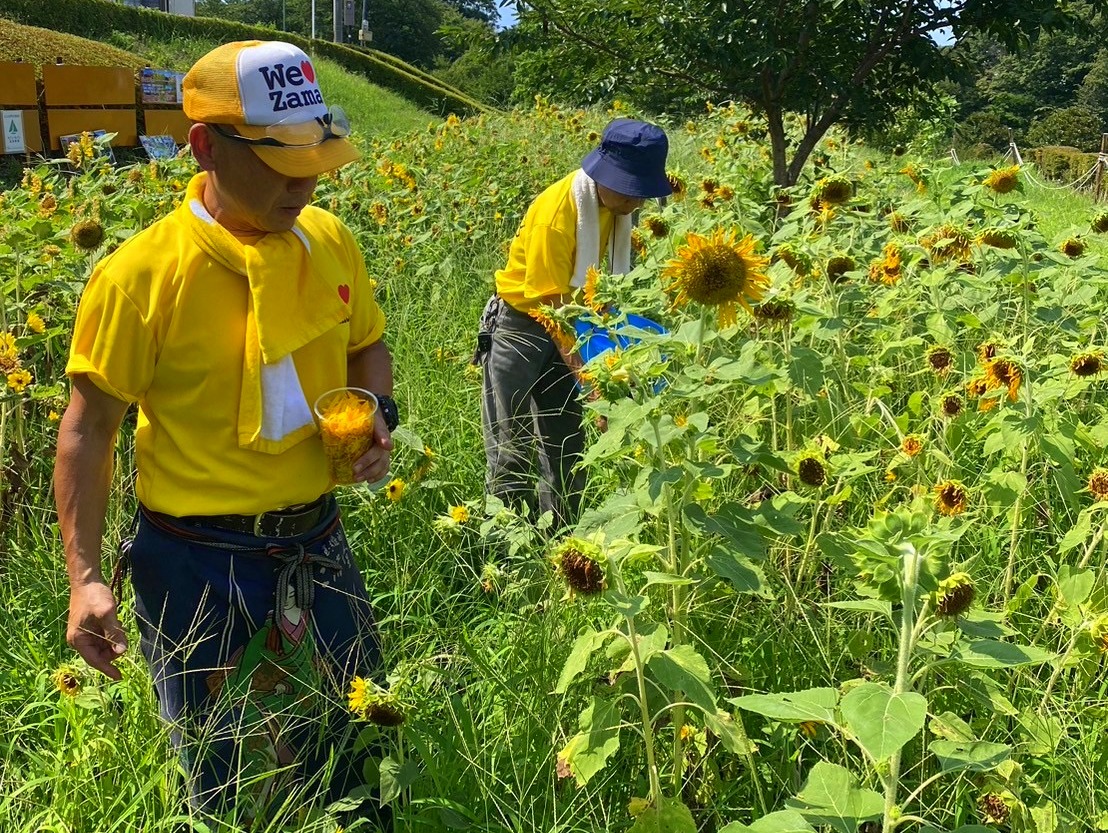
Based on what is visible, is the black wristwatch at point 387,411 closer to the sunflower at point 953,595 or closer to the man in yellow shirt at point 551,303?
the man in yellow shirt at point 551,303

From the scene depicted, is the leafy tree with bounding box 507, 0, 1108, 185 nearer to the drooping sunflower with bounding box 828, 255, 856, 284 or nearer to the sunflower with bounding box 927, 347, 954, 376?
the drooping sunflower with bounding box 828, 255, 856, 284

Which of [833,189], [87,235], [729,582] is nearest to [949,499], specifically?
[729,582]

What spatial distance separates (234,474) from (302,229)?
48 cm

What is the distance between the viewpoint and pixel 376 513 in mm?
2717

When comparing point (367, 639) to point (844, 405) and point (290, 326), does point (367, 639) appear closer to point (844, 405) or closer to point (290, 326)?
point (290, 326)

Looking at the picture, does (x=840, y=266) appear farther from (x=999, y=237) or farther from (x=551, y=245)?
(x=551, y=245)

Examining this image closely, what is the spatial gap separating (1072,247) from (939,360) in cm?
Result: 106

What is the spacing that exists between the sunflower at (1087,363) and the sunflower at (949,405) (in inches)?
10.7

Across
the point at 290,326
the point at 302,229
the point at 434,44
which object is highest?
the point at 302,229

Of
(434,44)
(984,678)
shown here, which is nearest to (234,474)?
(984,678)

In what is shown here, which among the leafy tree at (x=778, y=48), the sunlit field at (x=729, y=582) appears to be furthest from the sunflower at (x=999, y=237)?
the leafy tree at (x=778, y=48)

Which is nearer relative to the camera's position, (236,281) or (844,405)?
(236,281)

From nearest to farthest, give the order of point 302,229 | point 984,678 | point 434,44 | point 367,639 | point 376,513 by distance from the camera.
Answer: point 984,678 < point 302,229 < point 367,639 < point 376,513 < point 434,44

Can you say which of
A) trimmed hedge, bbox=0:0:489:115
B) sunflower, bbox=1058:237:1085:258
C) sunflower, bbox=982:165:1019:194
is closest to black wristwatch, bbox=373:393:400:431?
sunflower, bbox=982:165:1019:194
